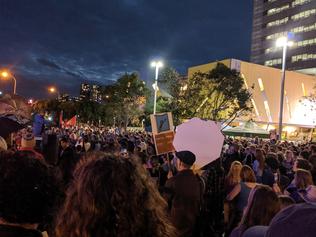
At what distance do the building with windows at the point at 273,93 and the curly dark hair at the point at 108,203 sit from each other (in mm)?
42350

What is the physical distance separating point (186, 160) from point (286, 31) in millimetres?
101824

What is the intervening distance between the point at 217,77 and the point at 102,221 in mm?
30380

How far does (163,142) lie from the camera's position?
24.8ft

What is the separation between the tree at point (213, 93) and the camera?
3119cm

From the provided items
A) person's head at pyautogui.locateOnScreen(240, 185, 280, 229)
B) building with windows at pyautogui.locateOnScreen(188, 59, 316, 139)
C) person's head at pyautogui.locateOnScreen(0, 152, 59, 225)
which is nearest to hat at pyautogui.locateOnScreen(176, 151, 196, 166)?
person's head at pyautogui.locateOnScreen(240, 185, 280, 229)

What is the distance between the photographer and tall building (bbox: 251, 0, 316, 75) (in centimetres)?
9800

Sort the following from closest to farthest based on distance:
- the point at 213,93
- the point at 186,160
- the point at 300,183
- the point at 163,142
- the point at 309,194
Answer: the point at 186,160, the point at 309,194, the point at 300,183, the point at 163,142, the point at 213,93

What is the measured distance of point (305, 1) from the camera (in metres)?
99.4

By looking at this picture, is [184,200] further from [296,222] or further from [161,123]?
[296,222]

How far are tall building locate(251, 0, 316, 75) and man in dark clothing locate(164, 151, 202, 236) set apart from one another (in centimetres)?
9537

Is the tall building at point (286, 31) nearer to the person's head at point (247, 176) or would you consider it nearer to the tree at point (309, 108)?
the tree at point (309, 108)

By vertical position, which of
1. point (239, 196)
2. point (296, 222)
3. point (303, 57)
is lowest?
point (239, 196)

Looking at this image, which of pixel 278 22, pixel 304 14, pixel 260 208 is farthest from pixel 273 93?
pixel 278 22

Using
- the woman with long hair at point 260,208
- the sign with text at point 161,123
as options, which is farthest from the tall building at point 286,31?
the woman with long hair at point 260,208
